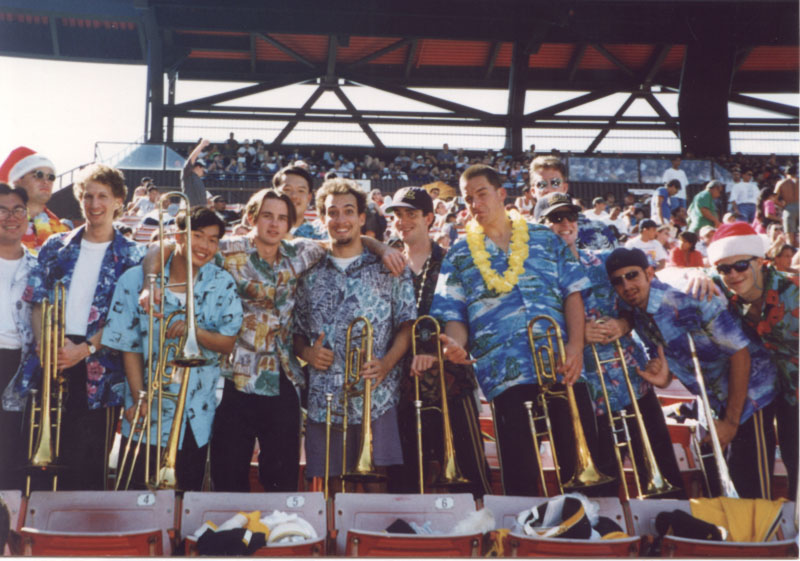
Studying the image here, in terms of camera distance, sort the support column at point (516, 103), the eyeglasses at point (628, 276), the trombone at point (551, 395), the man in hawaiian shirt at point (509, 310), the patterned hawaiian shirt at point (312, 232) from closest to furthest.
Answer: the trombone at point (551, 395)
the man in hawaiian shirt at point (509, 310)
the eyeglasses at point (628, 276)
the patterned hawaiian shirt at point (312, 232)
the support column at point (516, 103)

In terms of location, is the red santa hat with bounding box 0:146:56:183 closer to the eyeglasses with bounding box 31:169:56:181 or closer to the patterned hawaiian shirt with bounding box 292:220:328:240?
the eyeglasses with bounding box 31:169:56:181

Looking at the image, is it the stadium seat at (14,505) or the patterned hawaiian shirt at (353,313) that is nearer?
the stadium seat at (14,505)

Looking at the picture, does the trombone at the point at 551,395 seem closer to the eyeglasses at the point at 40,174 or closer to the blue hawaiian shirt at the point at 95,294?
the blue hawaiian shirt at the point at 95,294

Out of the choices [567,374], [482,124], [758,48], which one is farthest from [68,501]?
[482,124]

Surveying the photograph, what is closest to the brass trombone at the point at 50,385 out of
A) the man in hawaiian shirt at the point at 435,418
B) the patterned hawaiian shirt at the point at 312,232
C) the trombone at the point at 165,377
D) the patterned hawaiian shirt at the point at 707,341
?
the trombone at the point at 165,377

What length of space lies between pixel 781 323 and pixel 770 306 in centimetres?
9

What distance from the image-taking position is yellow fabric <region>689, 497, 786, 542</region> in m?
2.94

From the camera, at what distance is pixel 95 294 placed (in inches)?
135

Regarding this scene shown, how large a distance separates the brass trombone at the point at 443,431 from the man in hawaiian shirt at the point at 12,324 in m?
1.75

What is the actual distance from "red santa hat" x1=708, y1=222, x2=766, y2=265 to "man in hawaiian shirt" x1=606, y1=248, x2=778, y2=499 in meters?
0.25

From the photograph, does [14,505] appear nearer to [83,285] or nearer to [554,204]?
[83,285]

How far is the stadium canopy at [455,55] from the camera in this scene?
7.11 metres

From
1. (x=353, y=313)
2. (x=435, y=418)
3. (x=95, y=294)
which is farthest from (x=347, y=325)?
(x=95, y=294)

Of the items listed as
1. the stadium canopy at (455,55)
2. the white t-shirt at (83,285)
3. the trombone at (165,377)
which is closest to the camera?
the trombone at (165,377)
